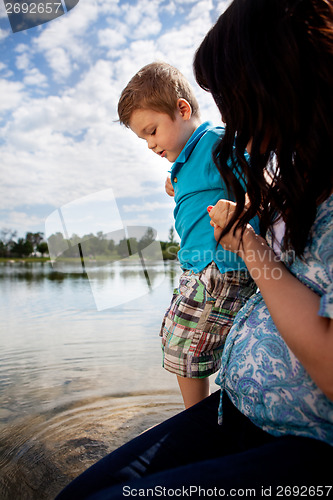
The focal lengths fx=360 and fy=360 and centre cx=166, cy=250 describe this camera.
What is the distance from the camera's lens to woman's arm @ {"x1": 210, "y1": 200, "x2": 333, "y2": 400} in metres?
0.65

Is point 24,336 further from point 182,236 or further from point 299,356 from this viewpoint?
point 299,356

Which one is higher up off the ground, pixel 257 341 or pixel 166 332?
pixel 257 341

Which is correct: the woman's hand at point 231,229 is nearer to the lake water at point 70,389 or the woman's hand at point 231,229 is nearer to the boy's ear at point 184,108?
the boy's ear at point 184,108

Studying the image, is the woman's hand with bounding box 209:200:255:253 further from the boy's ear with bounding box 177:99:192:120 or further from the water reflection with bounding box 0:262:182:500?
the water reflection with bounding box 0:262:182:500

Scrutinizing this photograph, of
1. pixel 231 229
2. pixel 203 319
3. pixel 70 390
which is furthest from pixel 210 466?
pixel 70 390

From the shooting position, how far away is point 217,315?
61.7 inches

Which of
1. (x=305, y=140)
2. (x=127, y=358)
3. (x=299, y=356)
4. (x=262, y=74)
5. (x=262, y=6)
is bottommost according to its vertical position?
(x=127, y=358)

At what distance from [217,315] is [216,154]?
846 mm

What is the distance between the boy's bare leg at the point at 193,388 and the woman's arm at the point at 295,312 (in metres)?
0.92

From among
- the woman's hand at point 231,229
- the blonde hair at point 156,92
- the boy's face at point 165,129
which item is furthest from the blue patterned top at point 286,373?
the blonde hair at point 156,92

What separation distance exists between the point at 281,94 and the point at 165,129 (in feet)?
3.72

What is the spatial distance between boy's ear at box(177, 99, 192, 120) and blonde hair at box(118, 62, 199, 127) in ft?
0.07

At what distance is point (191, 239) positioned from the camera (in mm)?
1700

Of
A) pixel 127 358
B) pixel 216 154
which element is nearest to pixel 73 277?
pixel 127 358
